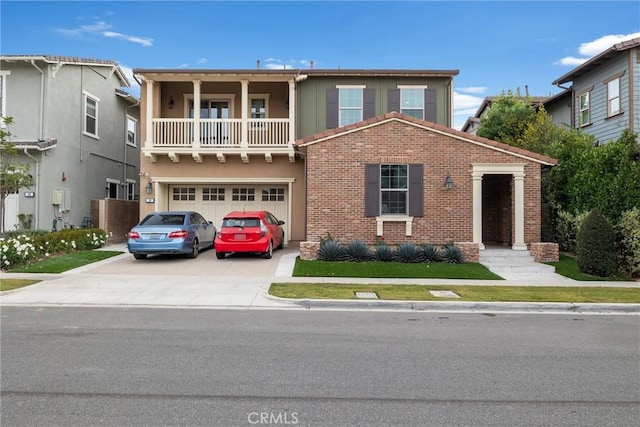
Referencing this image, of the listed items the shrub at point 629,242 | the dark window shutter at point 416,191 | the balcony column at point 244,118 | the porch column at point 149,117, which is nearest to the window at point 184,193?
the porch column at point 149,117

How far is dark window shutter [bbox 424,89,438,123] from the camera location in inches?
742

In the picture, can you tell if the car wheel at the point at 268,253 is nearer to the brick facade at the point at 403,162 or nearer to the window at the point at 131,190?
the brick facade at the point at 403,162

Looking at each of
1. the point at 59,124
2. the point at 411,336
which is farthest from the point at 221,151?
the point at 411,336

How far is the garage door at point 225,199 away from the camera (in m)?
19.9

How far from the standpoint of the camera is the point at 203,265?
1412 cm

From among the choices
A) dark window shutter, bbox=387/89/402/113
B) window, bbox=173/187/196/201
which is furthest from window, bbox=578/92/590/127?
window, bbox=173/187/196/201

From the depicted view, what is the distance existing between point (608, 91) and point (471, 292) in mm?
14173

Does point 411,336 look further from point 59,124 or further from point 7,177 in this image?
point 59,124

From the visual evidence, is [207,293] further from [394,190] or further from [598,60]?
[598,60]

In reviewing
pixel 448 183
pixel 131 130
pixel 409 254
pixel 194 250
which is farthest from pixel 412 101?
pixel 131 130

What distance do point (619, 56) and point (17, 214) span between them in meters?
24.0

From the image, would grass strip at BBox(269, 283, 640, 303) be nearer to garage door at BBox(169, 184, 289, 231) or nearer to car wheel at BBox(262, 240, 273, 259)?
car wheel at BBox(262, 240, 273, 259)

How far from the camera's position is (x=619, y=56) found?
1862cm

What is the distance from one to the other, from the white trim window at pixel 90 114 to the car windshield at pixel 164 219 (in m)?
8.05
